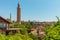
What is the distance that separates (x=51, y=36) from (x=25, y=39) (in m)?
7.57

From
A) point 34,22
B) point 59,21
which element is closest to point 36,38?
point 59,21

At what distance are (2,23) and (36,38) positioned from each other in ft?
47.3

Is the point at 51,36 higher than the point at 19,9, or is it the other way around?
the point at 19,9

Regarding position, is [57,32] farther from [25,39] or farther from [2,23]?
[2,23]

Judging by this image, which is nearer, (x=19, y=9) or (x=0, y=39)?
(x=0, y=39)

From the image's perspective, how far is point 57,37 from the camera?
5.07 meters

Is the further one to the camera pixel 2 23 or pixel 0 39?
pixel 2 23

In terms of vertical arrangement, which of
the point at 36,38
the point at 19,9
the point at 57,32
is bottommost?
the point at 36,38

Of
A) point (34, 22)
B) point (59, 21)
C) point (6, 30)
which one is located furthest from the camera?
point (34, 22)

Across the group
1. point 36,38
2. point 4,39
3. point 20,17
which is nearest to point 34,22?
point 20,17

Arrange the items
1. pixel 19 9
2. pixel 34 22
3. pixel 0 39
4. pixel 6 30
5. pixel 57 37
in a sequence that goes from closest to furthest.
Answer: pixel 57 37 < pixel 0 39 < pixel 6 30 < pixel 34 22 < pixel 19 9

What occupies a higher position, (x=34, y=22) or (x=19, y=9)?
(x=19, y=9)

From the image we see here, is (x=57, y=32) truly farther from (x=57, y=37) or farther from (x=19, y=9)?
(x=19, y=9)

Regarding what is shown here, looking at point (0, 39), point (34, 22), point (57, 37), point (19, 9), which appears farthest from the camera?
point (19, 9)
